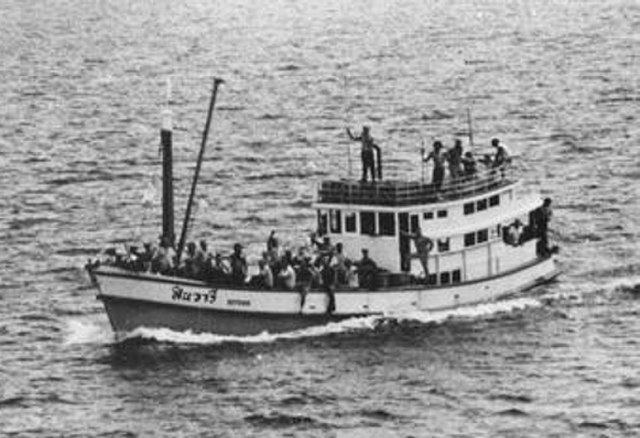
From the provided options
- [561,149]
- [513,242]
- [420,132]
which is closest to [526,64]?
[420,132]

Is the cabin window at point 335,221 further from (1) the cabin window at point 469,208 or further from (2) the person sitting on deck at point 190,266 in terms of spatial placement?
(2) the person sitting on deck at point 190,266

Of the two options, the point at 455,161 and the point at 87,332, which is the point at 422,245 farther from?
the point at 87,332

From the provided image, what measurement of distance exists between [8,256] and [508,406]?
28800 mm

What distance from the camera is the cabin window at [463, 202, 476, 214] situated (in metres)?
61.6

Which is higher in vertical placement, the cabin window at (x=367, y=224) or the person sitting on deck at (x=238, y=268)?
the cabin window at (x=367, y=224)

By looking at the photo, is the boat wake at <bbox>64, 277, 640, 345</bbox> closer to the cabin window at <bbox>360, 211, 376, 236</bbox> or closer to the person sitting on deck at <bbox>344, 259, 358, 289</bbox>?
the person sitting on deck at <bbox>344, 259, 358, 289</bbox>

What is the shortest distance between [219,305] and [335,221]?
19.3ft

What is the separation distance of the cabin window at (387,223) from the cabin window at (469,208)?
300 cm

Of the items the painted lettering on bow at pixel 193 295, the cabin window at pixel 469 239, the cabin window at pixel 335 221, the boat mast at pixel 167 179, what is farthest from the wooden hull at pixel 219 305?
the cabin window at pixel 469 239

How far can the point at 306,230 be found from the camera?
7631 centimetres

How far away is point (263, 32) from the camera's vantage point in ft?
654

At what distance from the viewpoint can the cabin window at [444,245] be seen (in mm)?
61156

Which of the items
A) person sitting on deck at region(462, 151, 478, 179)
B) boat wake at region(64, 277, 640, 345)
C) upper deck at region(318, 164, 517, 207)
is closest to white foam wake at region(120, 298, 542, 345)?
boat wake at region(64, 277, 640, 345)

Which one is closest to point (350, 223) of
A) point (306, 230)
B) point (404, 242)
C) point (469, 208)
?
point (404, 242)
